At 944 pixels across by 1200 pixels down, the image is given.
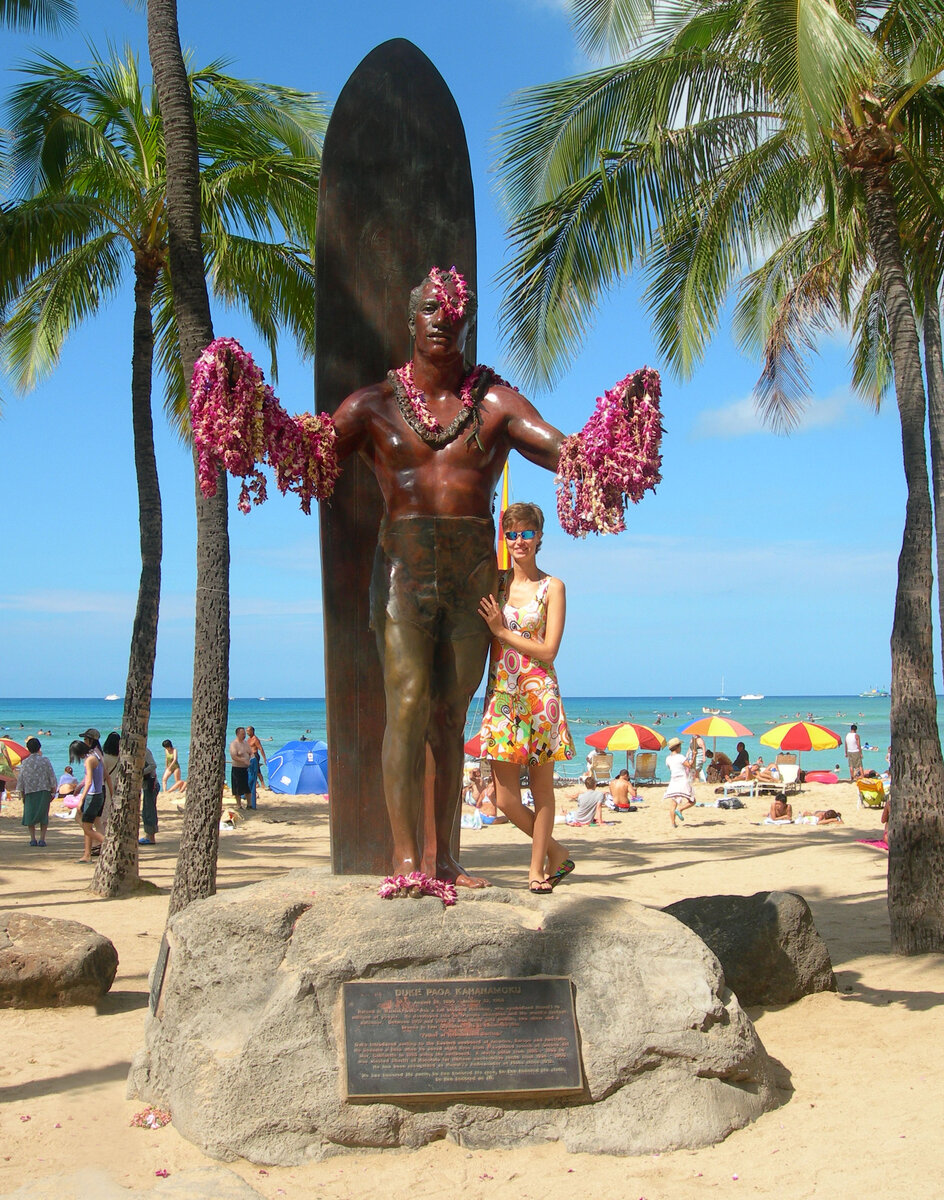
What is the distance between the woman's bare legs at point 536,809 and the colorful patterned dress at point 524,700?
80 mm

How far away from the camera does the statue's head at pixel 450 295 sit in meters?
4.87

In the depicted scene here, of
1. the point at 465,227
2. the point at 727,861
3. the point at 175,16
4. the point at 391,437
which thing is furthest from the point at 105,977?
the point at 727,861

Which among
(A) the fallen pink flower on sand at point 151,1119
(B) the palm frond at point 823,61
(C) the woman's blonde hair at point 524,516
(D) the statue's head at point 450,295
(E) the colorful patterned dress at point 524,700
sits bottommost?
(A) the fallen pink flower on sand at point 151,1119

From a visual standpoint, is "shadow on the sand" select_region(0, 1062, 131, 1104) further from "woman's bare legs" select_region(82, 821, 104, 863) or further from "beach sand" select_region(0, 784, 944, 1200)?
"woman's bare legs" select_region(82, 821, 104, 863)

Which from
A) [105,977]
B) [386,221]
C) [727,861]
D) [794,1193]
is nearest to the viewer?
[794,1193]

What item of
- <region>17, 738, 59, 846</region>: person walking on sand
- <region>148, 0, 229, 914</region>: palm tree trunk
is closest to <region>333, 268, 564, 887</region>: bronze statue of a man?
<region>148, 0, 229, 914</region>: palm tree trunk

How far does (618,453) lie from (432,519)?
85 centimetres

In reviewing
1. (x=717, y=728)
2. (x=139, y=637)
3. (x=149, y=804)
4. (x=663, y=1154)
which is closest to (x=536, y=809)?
(x=663, y=1154)

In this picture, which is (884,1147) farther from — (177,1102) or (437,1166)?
(177,1102)

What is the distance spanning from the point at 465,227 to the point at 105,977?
4580 mm

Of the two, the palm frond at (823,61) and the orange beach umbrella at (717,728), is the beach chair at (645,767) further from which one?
the palm frond at (823,61)

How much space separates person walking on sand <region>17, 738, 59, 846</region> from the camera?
13.6m

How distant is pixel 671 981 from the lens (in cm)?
456

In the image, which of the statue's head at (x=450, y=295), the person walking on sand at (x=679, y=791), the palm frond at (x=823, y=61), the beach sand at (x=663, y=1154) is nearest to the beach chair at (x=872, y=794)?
the person walking on sand at (x=679, y=791)
